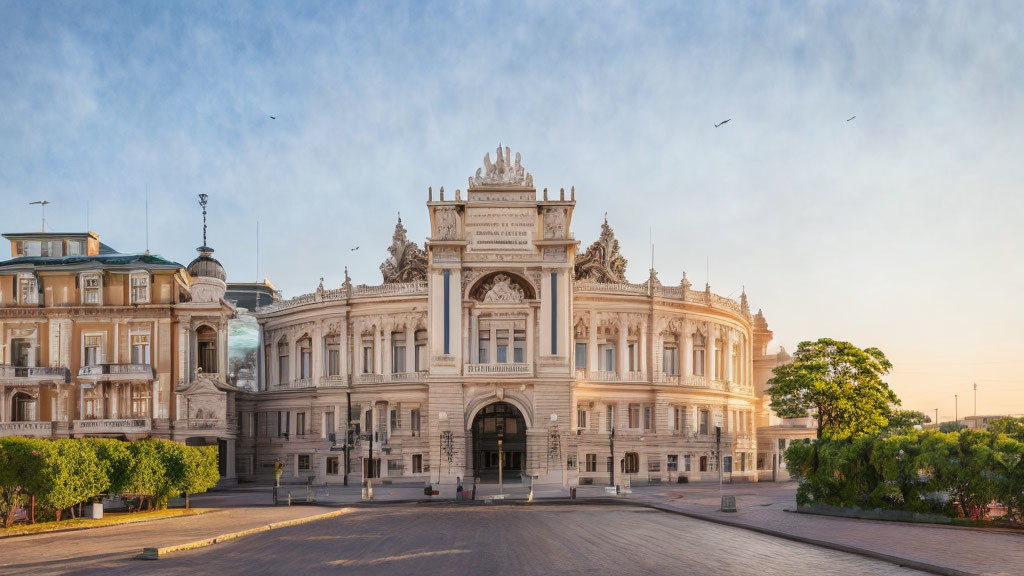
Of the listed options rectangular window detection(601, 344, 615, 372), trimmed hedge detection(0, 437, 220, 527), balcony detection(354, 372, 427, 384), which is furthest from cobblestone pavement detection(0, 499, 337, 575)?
rectangular window detection(601, 344, 615, 372)

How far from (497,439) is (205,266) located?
29853 mm

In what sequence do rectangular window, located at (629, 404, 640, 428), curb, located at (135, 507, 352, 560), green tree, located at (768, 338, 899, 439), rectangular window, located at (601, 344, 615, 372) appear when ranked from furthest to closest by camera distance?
rectangular window, located at (601, 344, 615, 372) → rectangular window, located at (629, 404, 640, 428) → green tree, located at (768, 338, 899, 439) → curb, located at (135, 507, 352, 560)

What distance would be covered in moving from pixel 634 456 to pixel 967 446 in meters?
44.2

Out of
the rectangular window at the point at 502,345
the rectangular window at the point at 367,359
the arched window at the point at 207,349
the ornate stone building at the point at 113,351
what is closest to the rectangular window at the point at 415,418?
the rectangular window at the point at 367,359

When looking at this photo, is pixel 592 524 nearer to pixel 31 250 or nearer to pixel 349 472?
pixel 349 472

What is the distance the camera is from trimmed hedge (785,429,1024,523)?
3716cm

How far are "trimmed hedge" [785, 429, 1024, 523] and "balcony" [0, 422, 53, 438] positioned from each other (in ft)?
191

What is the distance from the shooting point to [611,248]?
305 ft

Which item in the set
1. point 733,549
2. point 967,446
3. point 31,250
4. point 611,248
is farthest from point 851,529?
point 31,250

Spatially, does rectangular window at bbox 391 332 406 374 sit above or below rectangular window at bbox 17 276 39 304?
below

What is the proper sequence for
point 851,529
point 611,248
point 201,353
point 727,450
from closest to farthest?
point 851,529 < point 201,353 < point 727,450 < point 611,248

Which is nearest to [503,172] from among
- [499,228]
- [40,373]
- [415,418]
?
[499,228]

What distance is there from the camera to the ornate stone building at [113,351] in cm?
7650

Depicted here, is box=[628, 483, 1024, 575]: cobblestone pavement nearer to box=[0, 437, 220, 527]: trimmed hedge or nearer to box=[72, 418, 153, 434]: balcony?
box=[0, 437, 220, 527]: trimmed hedge
